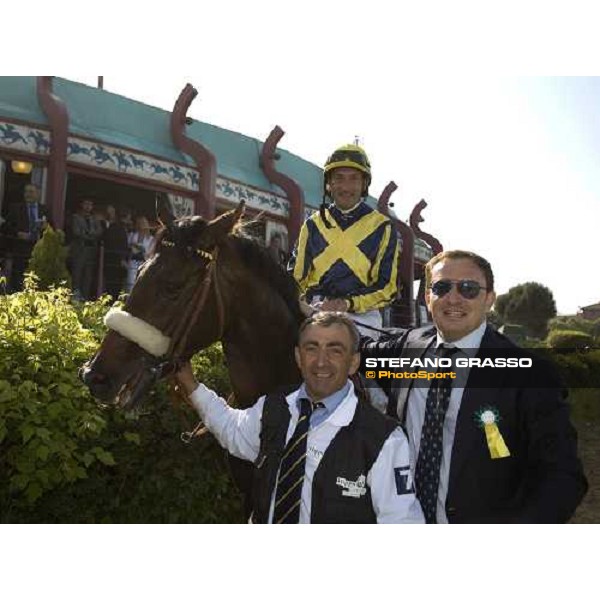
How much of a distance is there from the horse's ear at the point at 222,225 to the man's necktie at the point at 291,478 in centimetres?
100

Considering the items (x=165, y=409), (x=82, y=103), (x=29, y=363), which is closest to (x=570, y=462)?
(x=165, y=409)

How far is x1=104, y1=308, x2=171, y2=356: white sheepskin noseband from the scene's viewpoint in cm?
253

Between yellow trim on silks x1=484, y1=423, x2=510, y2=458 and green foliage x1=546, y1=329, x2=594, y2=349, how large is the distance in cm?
256

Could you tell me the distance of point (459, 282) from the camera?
7.57 feet

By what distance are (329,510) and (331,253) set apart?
1691 mm

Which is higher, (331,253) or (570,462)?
(331,253)

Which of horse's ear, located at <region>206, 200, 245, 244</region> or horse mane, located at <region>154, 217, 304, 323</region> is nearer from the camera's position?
horse's ear, located at <region>206, 200, 245, 244</region>

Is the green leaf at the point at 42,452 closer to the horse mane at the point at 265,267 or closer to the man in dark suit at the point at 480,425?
the horse mane at the point at 265,267

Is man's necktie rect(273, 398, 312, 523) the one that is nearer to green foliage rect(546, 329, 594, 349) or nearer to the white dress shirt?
the white dress shirt

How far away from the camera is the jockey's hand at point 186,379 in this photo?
2.62m

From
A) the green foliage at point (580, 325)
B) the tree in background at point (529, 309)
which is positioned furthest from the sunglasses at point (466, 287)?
the green foliage at point (580, 325)

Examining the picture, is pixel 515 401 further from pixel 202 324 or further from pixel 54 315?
pixel 54 315

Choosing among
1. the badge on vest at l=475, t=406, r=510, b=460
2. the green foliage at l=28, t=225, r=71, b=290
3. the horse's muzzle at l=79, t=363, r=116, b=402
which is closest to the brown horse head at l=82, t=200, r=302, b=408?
the horse's muzzle at l=79, t=363, r=116, b=402

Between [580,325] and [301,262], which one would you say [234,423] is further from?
[580,325]
